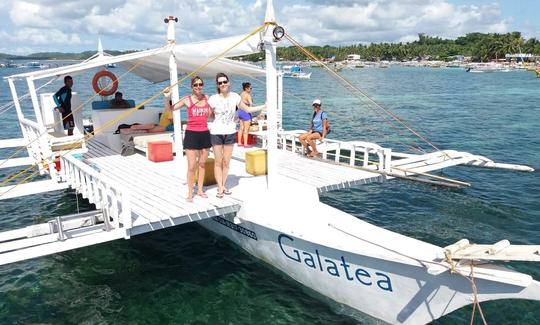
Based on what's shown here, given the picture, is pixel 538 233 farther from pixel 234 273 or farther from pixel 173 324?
pixel 173 324

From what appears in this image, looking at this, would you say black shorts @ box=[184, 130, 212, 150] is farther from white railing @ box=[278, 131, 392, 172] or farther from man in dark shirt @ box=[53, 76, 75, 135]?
A: man in dark shirt @ box=[53, 76, 75, 135]

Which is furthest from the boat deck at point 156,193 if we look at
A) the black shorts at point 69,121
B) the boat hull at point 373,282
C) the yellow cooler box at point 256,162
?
the yellow cooler box at point 256,162

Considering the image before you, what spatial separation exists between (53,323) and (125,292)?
126cm

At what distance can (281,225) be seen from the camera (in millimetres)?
7145

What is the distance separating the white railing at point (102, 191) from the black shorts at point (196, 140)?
1.43 meters

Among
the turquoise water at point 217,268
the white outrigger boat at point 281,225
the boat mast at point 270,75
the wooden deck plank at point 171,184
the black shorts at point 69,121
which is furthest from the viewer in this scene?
the black shorts at point 69,121

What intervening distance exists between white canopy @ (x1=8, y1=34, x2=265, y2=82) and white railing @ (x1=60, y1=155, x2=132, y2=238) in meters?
2.28

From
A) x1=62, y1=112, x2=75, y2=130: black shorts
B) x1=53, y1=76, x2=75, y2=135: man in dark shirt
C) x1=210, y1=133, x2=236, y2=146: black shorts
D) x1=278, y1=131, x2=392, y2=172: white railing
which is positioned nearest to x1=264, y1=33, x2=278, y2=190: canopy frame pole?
x1=210, y1=133, x2=236, y2=146: black shorts

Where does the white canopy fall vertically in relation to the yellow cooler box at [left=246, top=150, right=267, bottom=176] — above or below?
above

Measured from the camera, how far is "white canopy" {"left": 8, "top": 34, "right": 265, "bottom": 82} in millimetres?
8625

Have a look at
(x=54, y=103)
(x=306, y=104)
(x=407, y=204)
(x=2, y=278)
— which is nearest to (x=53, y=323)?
(x=2, y=278)

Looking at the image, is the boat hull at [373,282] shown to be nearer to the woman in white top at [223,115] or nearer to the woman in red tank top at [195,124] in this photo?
the woman in white top at [223,115]

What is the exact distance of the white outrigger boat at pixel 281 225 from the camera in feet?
18.1

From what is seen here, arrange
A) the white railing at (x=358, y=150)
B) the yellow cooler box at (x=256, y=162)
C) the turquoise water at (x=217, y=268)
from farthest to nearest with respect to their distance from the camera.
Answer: the white railing at (x=358, y=150) → the yellow cooler box at (x=256, y=162) → the turquoise water at (x=217, y=268)
